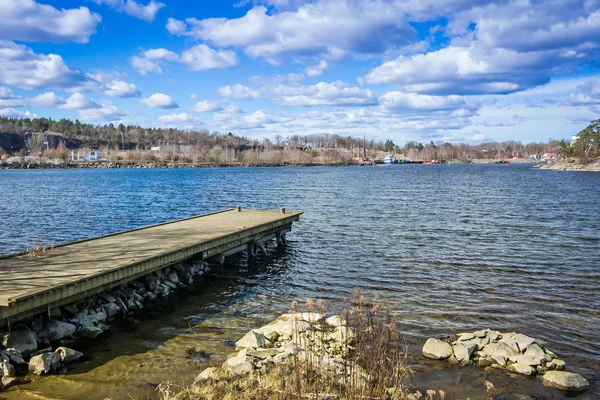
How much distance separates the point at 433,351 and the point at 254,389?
15.2 ft

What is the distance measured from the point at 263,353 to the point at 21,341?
519 centimetres

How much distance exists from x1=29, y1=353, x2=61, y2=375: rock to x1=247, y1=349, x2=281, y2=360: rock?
3948mm

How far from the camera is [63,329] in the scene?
35.0ft

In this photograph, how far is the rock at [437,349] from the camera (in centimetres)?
1044

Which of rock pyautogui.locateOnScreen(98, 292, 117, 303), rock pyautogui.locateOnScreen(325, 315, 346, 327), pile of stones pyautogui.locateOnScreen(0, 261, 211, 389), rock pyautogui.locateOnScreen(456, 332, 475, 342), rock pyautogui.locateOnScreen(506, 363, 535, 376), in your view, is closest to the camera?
pile of stones pyautogui.locateOnScreen(0, 261, 211, 389)

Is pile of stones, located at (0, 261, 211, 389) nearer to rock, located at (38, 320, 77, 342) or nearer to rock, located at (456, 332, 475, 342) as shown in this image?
rock, located at (38, 320, 77, 342)

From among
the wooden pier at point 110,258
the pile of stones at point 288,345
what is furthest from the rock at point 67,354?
the pile of stones at point 288,345

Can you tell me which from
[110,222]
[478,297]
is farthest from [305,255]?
[110,222]

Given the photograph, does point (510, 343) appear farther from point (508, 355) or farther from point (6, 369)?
point (6, 369)

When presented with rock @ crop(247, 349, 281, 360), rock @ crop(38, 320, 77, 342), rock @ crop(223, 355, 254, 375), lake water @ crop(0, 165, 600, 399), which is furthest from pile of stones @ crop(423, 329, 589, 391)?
rock @ crop(38, 320, 77, 342)

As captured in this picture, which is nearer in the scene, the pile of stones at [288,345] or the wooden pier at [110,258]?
the pile of stones at [288,345]

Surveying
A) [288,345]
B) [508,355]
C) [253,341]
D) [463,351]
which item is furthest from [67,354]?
[508,355]

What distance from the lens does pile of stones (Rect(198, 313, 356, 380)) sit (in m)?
9.01

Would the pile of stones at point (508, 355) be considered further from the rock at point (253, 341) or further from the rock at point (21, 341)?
the rock at point (21, 341)
